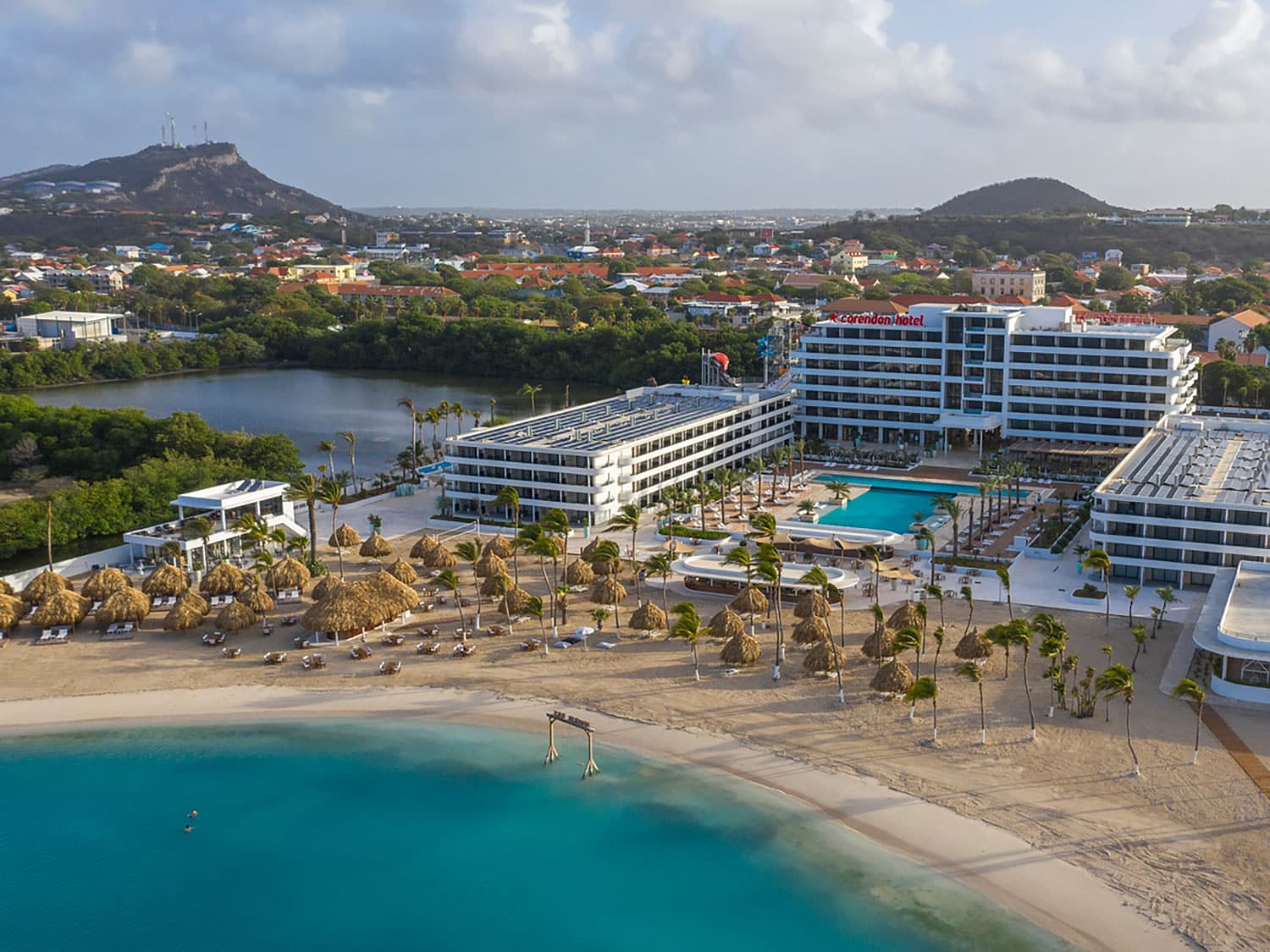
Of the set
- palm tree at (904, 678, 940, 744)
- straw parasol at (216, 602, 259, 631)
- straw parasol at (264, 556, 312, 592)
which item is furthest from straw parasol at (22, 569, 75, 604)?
palm tree at (904, 678, 940, 744)

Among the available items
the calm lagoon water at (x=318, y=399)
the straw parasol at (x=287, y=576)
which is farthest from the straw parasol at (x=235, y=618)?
the calm lagoon water at (x=318, y=399)

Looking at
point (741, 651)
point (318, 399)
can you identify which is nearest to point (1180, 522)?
point (741, 651)

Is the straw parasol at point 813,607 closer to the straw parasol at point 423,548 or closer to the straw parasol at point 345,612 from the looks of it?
the straw parasol at point 345,612

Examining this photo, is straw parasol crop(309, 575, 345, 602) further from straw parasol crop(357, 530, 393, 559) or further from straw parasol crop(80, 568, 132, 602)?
straw parasol crop(80, 568, 132, 602)

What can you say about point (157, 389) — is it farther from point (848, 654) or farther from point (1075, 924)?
point (1075, 924)

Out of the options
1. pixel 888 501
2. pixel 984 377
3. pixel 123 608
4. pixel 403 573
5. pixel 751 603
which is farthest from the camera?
pixel 984 377

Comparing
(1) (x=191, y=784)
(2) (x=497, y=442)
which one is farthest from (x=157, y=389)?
(1) (x=191, y=784)

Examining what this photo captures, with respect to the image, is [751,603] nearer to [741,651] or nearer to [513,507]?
[741,651]
